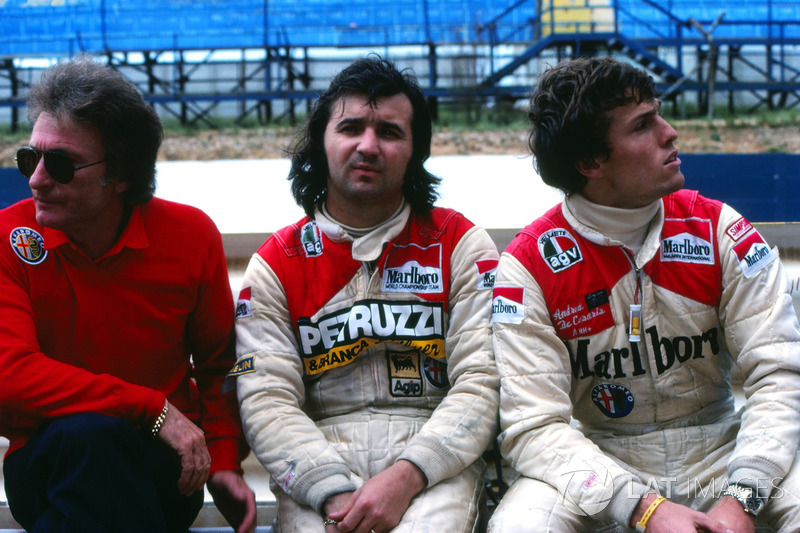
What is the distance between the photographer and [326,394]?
2.02 metres

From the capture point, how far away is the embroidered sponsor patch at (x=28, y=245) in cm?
184

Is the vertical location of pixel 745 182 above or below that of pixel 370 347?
above

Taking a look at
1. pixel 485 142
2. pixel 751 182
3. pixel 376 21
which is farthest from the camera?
pixel 376 21

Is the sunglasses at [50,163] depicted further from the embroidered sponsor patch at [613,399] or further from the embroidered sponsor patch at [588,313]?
the embroidered sponsor patch at [613,399]

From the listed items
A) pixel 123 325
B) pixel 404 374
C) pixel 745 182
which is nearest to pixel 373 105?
pixel 404 374

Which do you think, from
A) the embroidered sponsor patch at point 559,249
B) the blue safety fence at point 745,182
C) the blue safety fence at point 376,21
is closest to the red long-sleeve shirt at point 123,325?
the embroidered sponsor patch at point 559,249

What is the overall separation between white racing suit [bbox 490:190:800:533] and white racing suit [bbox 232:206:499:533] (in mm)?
100

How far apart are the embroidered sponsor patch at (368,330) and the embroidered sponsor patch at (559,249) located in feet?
1.01

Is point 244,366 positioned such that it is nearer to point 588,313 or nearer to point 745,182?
point 588,313

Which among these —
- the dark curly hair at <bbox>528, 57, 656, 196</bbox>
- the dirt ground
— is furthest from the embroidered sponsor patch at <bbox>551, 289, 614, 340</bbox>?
the dirt ground

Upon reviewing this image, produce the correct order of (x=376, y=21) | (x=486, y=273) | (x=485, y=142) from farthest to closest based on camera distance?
(x=376, y=21)
(x=485, y=142)
(x=486, y=273)

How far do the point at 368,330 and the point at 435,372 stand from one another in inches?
9.0

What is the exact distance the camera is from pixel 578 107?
76.4 inches

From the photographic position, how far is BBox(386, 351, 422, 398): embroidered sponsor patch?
78.7 inches
